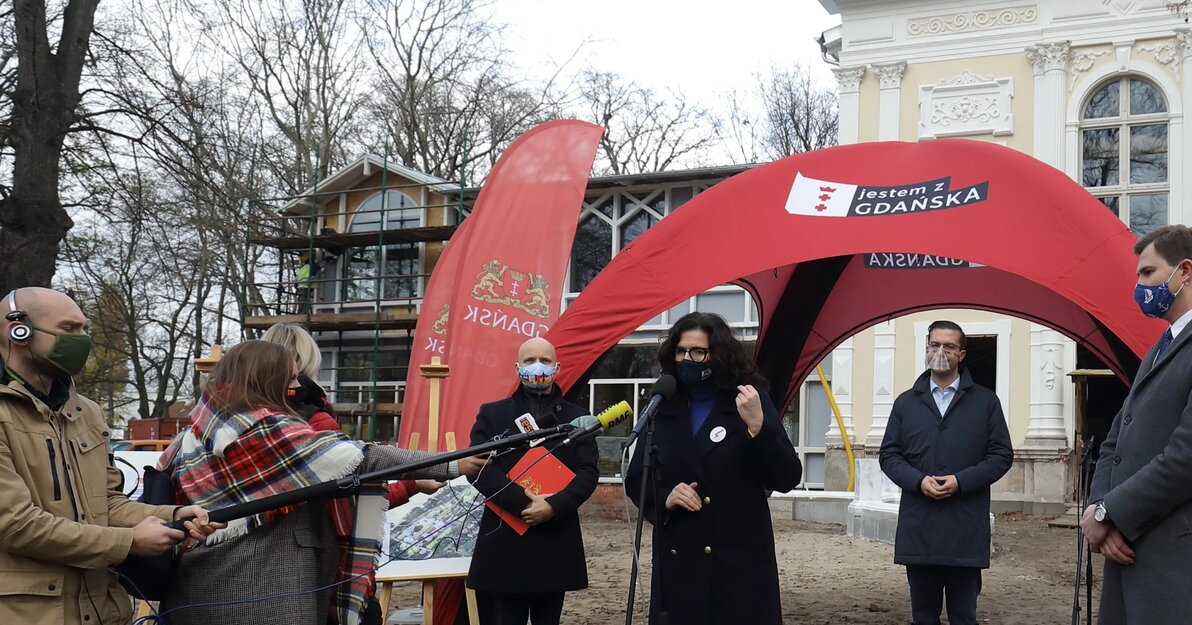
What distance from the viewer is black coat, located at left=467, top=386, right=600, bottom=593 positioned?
492 cm

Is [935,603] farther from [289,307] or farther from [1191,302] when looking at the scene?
[289,307]

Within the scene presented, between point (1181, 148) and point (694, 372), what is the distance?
584 inches

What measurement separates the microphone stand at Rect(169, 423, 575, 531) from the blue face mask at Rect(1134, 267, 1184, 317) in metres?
2.09

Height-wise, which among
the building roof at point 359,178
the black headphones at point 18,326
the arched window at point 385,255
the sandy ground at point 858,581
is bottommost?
the sandy ground at point 858,581

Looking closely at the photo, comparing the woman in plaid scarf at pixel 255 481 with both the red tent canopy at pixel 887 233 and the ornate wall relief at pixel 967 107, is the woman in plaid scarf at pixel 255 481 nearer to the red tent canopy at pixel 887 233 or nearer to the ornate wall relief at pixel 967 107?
the red tent canopy at pixel 887 233

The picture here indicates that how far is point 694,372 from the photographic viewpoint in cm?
459

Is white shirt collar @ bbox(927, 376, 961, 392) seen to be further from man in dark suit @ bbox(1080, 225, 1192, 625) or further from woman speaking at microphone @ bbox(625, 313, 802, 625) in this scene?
man in dark suit @ bbox(1080, 225, 1192, 625)

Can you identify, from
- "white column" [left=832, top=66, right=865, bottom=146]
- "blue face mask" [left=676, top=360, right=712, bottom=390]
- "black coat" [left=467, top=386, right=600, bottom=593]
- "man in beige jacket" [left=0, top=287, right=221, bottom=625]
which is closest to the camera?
"man in beige jacket" [left=0, top=287, right=221, bottom=625]

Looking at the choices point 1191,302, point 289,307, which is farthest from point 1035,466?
point 289,307

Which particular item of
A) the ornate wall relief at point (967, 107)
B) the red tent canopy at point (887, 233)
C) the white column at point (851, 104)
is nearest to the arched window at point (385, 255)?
the white column at point (851, 104)

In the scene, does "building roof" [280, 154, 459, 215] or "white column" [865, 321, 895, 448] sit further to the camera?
A: "building roof" [280, 154, 459, 215]

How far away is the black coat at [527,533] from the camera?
194 inches

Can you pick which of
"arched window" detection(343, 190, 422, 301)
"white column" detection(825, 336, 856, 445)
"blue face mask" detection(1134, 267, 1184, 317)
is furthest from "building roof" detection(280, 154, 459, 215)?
"blue face mask" detection(1134, 267, 1184, 317)

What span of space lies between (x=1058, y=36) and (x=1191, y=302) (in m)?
14.9
